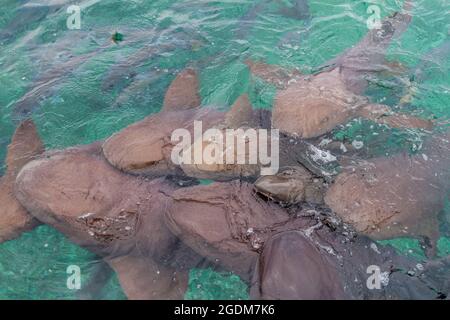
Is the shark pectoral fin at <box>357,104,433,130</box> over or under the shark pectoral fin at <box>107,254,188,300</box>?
over

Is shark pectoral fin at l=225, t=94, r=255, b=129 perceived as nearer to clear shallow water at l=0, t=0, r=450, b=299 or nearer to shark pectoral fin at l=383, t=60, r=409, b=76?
clear shallow water at l=0, t=0, r=450, b=299

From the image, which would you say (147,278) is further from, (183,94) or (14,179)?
(183,94)

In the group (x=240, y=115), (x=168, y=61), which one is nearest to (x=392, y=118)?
(x=240, y=115)

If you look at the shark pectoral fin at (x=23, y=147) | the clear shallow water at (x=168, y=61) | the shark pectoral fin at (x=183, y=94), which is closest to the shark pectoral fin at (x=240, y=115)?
the clear shallow water at (x=168, y=61)

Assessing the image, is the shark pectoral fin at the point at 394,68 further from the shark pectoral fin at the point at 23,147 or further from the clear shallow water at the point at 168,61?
the shark pectoral fin at the point at 23,147

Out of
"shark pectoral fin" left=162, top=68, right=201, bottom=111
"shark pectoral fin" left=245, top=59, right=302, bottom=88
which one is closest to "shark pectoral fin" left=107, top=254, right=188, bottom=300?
"shark pectoral fin" left=162, top=68, right=201, bottom=111
